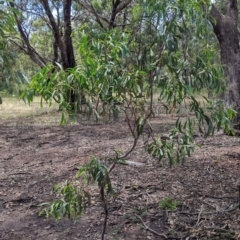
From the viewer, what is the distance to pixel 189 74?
2.74m

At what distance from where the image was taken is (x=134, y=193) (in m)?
Answer: 4.89

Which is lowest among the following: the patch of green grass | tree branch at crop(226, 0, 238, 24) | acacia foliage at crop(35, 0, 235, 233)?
the patch of green grass

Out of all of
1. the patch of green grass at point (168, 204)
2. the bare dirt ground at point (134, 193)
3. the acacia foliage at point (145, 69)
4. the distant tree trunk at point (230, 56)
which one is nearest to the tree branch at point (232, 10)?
the distant tree trunk at point (230, 56)

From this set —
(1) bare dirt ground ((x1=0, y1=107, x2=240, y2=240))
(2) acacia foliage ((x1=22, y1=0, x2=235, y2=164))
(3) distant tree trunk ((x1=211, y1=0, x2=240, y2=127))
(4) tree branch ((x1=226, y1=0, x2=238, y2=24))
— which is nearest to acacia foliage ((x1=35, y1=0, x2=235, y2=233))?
(2) acacia foliage ((x1=22, y1=0, x2=235, y2=164))

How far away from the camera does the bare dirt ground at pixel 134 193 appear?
13.1 feet

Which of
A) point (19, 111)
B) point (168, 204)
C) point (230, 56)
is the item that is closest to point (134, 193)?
point (168, 204)

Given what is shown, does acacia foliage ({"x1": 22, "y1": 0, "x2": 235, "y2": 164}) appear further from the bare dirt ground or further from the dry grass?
the dry grass

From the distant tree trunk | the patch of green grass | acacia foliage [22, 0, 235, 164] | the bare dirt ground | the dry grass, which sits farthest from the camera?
the dry grass

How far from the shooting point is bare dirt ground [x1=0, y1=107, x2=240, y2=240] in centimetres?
399


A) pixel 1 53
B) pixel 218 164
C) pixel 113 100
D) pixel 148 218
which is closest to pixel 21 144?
pixel 218 164

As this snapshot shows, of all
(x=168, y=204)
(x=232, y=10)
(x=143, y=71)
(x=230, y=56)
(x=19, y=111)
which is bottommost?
(x=168, y=204)

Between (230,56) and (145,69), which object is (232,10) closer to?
(230,56)

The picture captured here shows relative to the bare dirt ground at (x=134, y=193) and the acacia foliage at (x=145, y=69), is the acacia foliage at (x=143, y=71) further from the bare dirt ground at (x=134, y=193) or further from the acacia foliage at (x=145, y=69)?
the bare dirt ground at (x=134, y=193)

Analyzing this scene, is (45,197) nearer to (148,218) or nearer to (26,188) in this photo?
(26,188)
